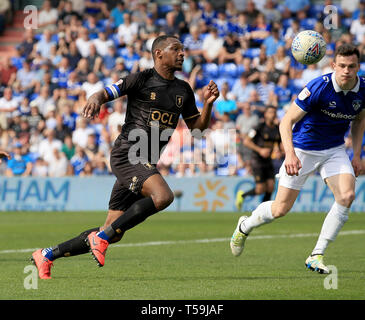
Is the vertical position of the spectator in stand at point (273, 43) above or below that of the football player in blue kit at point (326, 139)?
above

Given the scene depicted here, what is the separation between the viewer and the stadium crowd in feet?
67.5

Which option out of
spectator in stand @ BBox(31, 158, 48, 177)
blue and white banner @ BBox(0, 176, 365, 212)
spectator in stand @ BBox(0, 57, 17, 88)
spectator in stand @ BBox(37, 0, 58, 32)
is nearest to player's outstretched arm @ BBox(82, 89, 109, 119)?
blue and white banner @ BBox(0, 176, 365, 212)

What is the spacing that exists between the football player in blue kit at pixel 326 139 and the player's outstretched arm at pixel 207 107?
31.3 inches

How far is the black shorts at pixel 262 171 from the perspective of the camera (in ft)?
58.1

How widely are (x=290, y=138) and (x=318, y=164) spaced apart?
606mm

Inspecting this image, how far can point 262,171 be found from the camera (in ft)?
58.2

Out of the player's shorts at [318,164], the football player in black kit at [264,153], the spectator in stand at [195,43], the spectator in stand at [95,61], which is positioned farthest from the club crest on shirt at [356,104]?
the spectator in stand at [95,61]

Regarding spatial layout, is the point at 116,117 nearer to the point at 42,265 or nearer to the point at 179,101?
the point at 179,101

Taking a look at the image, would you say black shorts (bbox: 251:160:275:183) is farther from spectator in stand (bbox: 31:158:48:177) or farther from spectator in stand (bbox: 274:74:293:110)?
spectator in stand (bbox: 31:158:48:177)

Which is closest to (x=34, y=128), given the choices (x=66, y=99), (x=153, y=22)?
(x=66, y=99)

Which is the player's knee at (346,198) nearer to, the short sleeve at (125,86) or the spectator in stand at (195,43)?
the short sleeve at (125,86)
